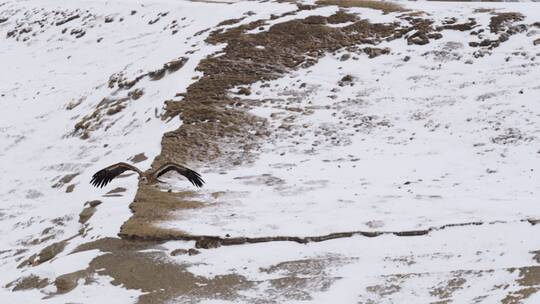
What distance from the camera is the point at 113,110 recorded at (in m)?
23.0

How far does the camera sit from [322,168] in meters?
17.6

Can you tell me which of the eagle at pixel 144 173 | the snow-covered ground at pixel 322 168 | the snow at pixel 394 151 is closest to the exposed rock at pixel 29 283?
the snow-covered ground at pixel 322 168

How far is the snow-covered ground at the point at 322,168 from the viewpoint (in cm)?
1199

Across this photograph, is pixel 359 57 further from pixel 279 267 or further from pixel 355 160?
pixel 279 267

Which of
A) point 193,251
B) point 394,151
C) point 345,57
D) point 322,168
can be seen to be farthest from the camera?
point 345,57

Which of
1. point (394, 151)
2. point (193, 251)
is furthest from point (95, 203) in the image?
point (394, 151)

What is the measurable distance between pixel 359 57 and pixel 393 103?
11.9ft

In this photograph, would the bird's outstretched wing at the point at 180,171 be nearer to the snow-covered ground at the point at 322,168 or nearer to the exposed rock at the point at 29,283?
the snow-covered ground at the point at 322,168

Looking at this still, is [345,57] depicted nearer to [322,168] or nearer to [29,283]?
[322,168]

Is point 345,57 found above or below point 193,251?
below

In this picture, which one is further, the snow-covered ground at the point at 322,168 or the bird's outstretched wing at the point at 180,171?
the bird's outstretched wing at the point at 180,171

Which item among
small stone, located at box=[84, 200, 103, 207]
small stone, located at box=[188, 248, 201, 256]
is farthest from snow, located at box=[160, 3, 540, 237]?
small stone, located at box=[84, 200, 103, 207]

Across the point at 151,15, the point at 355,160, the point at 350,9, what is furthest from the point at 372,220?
the point at 151,15

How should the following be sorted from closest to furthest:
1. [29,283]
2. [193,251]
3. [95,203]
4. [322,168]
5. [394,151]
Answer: [29,283]
[193,251]
[95,203]
[322,168]
[394,151]
